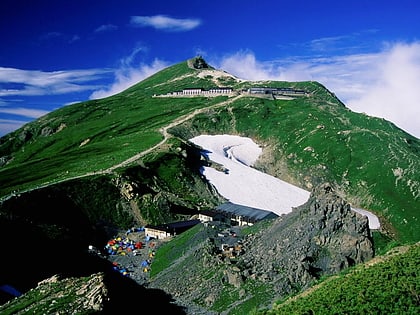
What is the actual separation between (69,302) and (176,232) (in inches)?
2435

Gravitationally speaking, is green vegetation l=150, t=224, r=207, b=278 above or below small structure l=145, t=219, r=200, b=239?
below

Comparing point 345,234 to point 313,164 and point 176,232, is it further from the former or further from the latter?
point 313,164

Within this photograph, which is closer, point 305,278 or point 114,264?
point 305,278

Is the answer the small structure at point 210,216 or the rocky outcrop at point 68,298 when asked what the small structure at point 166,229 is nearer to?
the small structure at point 210,216

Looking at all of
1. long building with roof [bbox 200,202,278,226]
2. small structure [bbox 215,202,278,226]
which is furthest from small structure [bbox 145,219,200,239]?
small structure [bbox 215,202,278,226]

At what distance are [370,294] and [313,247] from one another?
3440cm

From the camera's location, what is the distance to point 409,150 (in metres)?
189

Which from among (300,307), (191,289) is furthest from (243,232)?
(300,307)

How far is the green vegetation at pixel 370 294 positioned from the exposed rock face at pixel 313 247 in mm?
22832

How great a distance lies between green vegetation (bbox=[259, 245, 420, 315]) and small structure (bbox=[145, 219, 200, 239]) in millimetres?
70510

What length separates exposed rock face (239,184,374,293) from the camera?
212ft

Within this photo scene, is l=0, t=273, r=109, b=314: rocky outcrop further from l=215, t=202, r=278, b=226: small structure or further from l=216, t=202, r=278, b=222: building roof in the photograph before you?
l=216, t=202, r=278, b=222: building roof

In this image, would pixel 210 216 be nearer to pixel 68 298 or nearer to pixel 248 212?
pixel 248 212

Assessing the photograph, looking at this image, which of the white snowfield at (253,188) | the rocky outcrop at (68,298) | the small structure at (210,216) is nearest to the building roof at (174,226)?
the small structure at (210,216)
